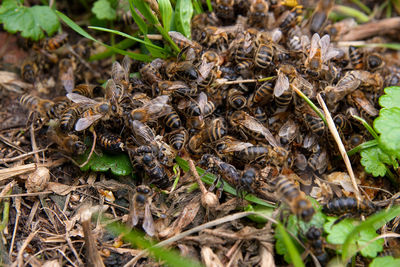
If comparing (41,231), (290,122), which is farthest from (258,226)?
(41,231)

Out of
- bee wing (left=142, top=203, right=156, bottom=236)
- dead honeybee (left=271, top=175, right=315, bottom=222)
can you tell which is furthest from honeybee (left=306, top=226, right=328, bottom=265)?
bee wing (left=142, top=203, right=156, bottom=236)

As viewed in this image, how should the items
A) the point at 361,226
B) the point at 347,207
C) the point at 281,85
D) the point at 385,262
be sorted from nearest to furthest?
the point at 361,226 → the point at 385,262 → the point at 347,207 → the point at 281,85

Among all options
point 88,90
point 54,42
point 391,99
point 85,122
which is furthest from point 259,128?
point 54,42

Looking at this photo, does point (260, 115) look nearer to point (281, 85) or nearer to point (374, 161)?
point (281, 85)

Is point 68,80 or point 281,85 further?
point 68,80

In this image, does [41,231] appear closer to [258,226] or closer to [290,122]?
[258,226]

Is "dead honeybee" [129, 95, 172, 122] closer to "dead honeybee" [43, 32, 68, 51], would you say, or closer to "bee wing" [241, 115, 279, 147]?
"bee wing" [241, 115, 279, 147]
